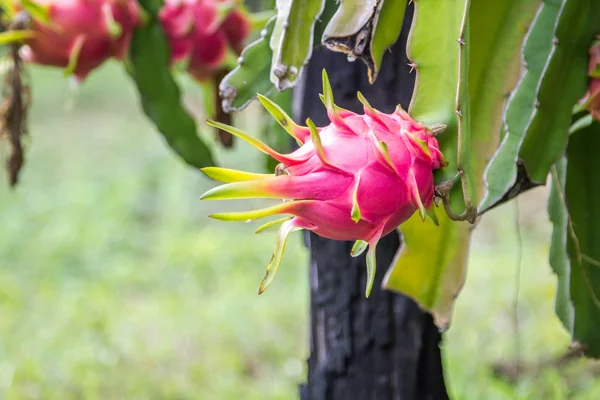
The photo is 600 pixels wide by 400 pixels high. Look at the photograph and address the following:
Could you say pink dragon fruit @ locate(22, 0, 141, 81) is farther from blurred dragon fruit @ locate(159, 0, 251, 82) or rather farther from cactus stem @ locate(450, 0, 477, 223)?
cactus stem @ locate(450, 0, 477, 223)

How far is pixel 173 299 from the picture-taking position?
2.03m

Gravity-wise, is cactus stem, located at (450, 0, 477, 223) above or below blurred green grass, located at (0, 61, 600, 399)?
above

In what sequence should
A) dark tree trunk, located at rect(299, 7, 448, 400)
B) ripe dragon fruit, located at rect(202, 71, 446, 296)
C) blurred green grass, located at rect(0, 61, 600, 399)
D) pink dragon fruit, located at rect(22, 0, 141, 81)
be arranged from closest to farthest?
ripe dragon fruit, located at rect(202, 71, 446, 296), dark tree trunk, located at rect(299, 7, 448, 400), pink dragon fruit, located at rect(22, 0, 141, 81), blurred green grass, located at rect(0, 61, 600, 399)

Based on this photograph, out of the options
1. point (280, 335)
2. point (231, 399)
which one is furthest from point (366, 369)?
point (280, 335)

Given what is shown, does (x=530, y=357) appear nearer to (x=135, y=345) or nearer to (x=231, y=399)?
(x=231, y=399)

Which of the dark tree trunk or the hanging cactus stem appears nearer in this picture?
the hanging cactus stem

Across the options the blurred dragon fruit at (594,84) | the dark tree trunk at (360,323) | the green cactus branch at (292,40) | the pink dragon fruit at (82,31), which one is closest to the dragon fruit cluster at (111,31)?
the pink dragon fruit at (82,31)

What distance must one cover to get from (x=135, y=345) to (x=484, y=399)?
35.8 inches

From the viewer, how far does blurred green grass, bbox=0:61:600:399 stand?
1.53m

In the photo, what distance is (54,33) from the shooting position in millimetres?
906

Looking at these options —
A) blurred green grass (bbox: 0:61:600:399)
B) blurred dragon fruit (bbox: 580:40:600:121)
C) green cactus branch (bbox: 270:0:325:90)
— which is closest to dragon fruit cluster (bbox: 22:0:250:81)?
blurred green grass (bbox: 0:61:600:399)

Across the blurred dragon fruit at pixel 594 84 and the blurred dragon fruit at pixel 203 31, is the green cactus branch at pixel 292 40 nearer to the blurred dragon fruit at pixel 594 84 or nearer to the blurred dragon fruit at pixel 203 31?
the blurred dragon fruit at pixel 594 84

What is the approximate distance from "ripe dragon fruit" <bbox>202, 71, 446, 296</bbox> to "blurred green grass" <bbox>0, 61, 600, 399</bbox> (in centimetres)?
66

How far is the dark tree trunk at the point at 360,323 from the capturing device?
2.53 feet
